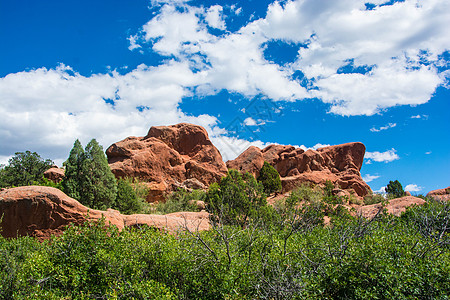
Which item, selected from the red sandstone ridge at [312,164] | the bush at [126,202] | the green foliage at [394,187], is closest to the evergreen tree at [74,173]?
the bush at [126,202]

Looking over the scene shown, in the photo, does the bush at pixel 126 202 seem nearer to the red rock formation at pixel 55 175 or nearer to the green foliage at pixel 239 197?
the green foliage at pixel 239 197

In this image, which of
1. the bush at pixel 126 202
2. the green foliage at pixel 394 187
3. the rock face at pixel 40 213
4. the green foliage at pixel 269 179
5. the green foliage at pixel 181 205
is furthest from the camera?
the green foliage at pixel 394 187

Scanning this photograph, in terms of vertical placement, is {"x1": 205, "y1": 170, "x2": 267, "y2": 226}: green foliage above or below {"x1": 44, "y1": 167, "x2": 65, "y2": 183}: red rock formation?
below

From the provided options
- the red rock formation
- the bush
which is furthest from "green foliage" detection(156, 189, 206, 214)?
Result: the red rock formation

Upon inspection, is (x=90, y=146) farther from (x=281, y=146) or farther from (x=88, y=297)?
(x=281, y=146)

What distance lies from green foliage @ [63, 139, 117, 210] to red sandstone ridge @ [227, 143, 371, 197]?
28796 mm

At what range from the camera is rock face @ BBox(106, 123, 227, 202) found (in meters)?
40.5

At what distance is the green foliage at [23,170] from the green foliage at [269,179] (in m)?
29.7

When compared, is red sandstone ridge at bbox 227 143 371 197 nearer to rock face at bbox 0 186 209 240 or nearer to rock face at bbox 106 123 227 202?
rock face at bbox 106 123 227 202

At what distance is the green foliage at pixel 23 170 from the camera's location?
3566 cm

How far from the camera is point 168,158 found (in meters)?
44.8

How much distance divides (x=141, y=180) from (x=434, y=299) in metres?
38.1

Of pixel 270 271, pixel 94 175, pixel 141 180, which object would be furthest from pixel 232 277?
pixel 141 180

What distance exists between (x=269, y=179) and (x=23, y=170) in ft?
107
